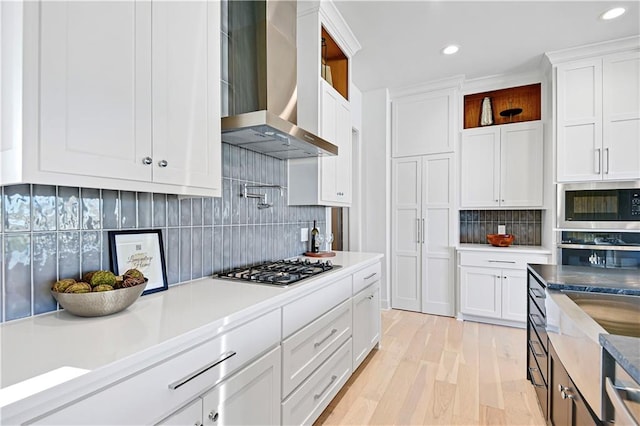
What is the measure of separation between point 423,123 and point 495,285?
208 centimetres

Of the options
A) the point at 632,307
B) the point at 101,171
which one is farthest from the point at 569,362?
the point at 101,171

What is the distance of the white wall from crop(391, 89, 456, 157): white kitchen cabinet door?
0.14m

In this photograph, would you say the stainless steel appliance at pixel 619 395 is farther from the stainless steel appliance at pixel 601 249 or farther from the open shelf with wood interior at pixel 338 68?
the open shelf with wood interior at pixel 338 68

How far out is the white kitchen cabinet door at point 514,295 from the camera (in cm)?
343

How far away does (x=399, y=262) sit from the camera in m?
4.13

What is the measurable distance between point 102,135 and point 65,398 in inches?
30.1

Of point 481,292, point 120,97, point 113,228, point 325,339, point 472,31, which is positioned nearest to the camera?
point 120,97

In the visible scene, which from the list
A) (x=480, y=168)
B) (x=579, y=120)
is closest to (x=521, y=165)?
(x=480, y=168)

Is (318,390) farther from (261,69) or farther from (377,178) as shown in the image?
(377,178)

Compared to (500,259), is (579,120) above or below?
above

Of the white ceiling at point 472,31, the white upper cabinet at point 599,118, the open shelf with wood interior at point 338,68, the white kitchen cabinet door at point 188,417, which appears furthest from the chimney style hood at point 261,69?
the white upper cabinet at point 599,118

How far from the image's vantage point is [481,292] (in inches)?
143

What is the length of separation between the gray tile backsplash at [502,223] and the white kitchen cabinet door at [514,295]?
63 centimetres

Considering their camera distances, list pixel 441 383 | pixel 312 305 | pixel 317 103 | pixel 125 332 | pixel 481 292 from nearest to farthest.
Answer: pixel 125 332
pixel 312 305
pixel 441 383
pixel 317 103
pixel 481 292
